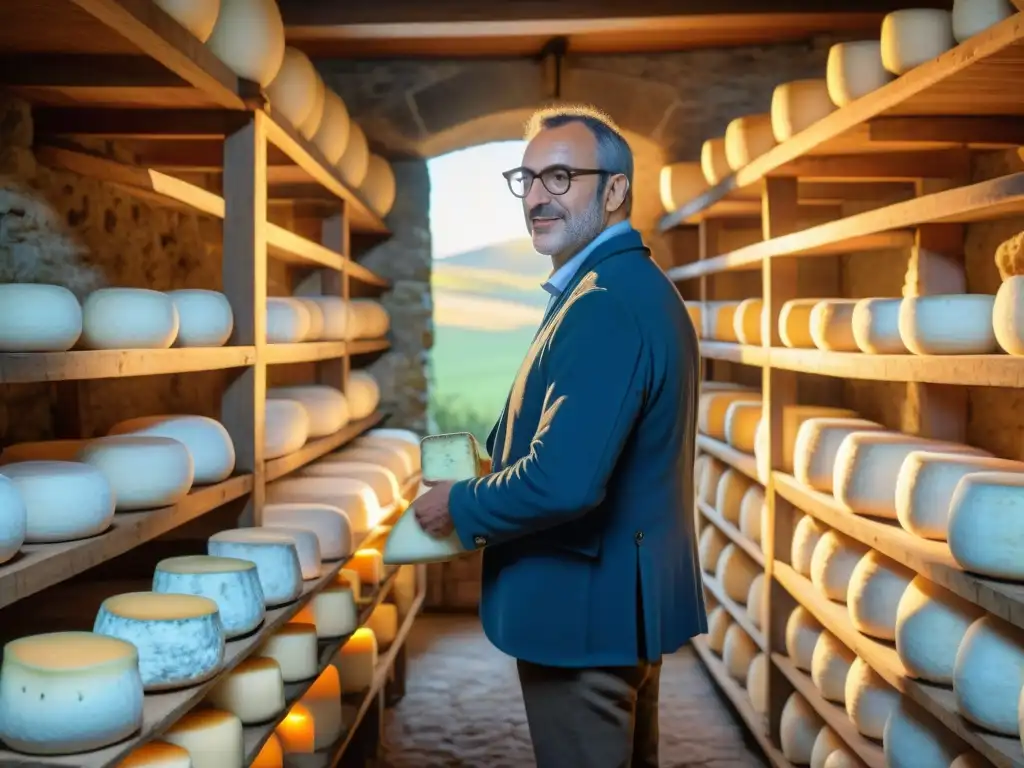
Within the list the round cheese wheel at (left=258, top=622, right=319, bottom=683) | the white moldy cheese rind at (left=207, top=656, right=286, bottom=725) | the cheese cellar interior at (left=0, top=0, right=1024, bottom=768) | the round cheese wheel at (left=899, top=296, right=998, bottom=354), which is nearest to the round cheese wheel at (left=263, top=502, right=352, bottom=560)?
the cheese cellar interior at (left=0, top=0, right=1024, bottom=768)

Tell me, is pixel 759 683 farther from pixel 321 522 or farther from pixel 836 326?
pixel 321 522

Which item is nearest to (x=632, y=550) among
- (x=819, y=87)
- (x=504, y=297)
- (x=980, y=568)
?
(x=980, y=568)

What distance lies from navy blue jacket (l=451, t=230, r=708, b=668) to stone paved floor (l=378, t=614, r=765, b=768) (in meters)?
1.86

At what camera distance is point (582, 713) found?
184cm

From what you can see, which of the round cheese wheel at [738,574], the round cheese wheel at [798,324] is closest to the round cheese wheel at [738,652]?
the round cheese wheel at [738,574]

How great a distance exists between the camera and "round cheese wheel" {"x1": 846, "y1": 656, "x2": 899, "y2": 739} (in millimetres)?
2541

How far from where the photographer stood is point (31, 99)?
2.45m

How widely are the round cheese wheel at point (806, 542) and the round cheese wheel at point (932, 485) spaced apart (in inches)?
32.3

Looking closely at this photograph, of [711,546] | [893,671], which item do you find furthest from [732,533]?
[893,671]

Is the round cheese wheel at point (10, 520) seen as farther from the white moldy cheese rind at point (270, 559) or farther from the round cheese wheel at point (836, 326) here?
the round cheese wheel at point (836, 326)

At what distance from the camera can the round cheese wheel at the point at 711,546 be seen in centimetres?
458

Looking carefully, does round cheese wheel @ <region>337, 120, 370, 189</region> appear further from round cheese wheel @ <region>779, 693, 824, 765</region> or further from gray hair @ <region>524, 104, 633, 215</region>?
round cheese wheel @ <region>779, 693, 824, 765</region>

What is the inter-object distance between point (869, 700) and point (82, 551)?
1810mm

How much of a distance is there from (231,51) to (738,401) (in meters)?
2.43
